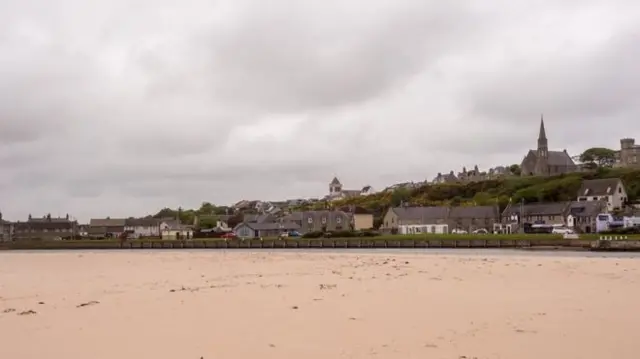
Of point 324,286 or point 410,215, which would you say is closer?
point 324,286

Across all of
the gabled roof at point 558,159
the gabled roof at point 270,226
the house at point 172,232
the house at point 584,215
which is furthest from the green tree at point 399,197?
the house at point 584,215

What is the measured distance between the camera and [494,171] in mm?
186000

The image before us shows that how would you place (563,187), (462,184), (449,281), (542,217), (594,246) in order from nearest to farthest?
(449,281), (594,246), (542,217), (563,187), (462,184)

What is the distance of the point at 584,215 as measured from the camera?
85438 mm

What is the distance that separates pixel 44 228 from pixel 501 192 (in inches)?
3794

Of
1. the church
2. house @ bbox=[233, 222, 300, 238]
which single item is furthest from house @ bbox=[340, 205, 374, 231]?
the church

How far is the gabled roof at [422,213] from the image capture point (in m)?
97.1

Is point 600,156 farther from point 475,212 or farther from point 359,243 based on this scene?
point 359,243

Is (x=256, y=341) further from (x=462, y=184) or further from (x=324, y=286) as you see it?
(x=462, y=184)

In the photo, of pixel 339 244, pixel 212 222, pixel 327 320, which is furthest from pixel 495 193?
pixel 327 320

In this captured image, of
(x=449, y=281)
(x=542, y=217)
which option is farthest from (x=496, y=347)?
(x=542, y=217)

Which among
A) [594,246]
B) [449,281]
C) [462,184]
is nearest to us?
[449,281]

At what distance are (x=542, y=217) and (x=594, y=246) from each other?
1683 inches

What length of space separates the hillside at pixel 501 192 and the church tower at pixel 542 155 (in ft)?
26.1
